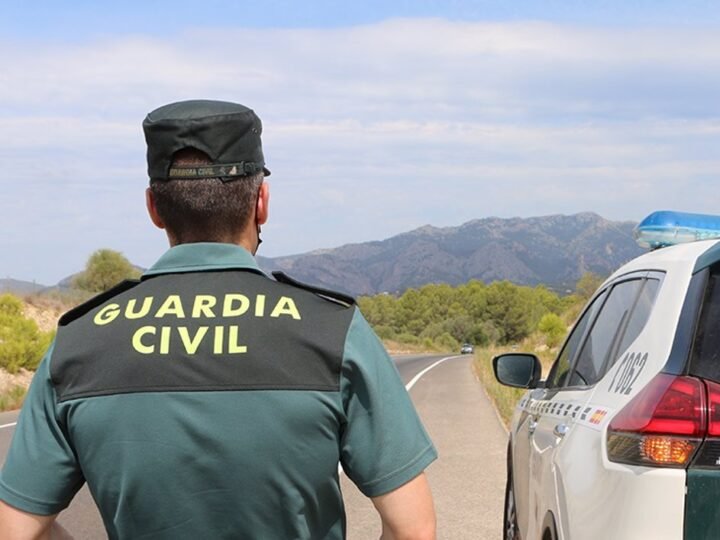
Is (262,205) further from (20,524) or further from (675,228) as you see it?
(675,228)

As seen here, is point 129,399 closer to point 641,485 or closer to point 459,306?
point 641,485

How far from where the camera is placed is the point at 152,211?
99.3 inches

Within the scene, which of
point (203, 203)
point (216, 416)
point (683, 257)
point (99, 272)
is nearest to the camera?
point (216, 416)

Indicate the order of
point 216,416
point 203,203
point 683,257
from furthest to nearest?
point 683,257, point 203,203, point 216,416

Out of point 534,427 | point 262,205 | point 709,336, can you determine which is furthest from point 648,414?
point 534,427

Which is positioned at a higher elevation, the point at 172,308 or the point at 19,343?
the point at 172,308

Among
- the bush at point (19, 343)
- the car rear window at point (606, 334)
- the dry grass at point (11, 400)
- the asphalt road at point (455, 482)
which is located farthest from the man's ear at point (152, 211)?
the bush at point (19, 343)

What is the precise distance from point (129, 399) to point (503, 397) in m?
19.1

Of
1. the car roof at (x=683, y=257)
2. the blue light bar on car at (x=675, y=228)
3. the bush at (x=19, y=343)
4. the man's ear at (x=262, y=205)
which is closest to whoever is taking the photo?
the man's ear at (x=262, y=205)

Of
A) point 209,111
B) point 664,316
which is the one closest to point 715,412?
point 664,316

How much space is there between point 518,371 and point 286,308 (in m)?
3.42

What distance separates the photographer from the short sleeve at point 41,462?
2320 mm

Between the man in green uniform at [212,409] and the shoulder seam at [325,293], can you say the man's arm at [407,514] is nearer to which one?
the man in green uniform at [212,409]

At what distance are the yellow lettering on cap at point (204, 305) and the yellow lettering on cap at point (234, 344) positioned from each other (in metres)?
0.05
